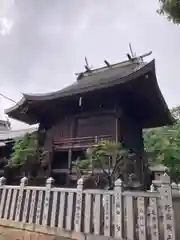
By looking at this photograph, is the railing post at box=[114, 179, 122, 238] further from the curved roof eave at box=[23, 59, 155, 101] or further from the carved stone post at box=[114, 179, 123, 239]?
the curved roof eave at box=[23, 59, 155, 101]

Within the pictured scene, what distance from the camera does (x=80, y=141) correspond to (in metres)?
8.85

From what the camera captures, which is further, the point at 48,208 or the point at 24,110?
the point at 24,110

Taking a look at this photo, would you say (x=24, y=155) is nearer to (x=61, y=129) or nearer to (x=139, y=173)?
(x=61, y=129)

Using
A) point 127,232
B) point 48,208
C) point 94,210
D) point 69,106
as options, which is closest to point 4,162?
point 69,106

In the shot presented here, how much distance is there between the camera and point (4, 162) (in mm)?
10836

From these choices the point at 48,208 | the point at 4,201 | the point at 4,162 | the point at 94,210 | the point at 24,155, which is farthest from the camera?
the point at 4,162

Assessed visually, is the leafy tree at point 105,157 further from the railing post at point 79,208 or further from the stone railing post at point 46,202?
the stone railing post at point 46,202

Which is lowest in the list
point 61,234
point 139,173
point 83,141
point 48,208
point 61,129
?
point 61,234

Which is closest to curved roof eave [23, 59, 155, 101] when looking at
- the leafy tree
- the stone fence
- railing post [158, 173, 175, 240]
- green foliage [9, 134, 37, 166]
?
green foliage [9, 134, 37, 166]

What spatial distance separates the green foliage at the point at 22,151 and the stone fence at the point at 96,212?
81.4 inches

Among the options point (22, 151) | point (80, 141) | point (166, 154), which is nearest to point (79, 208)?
point (80, 141)

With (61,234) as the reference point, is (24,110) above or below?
above

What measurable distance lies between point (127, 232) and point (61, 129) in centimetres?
597

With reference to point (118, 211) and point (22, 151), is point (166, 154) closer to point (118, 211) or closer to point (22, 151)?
point (22, 151)
